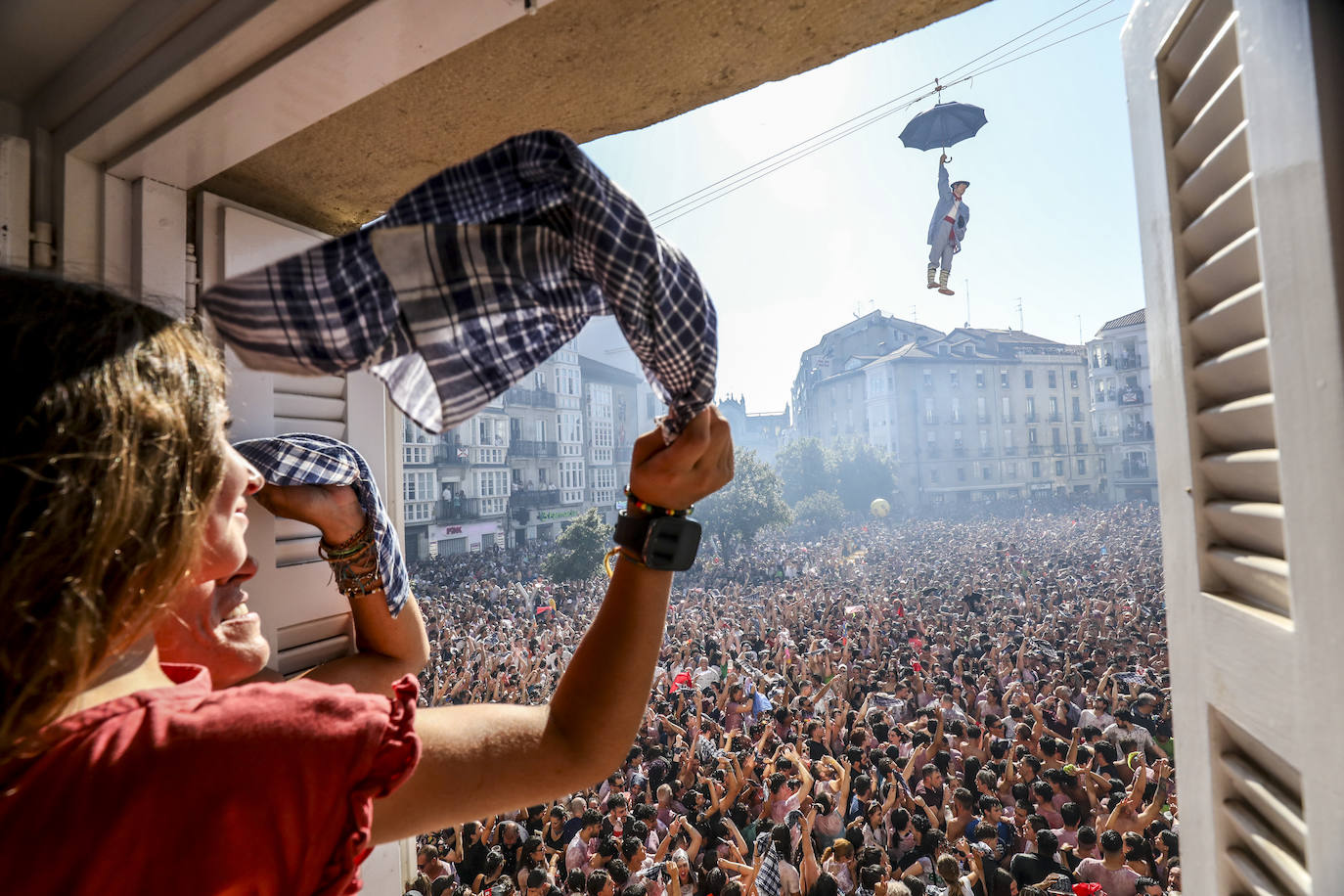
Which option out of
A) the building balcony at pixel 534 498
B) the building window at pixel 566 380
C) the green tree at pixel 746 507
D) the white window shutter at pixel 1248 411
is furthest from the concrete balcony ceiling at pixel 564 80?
the building window at pixel 566 380

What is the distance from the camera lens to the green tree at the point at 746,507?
2478cm

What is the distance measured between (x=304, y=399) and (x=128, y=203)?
60 centimetres

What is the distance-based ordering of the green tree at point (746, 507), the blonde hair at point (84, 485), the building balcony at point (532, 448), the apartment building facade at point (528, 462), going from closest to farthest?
the blonde hair at point (84, 485) < the green tree at point (746, 507) < the apartment building facade at point (528, 462) < the building balcony at point (532, 448)

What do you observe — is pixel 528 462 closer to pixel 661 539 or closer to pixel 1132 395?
pixel 661 539

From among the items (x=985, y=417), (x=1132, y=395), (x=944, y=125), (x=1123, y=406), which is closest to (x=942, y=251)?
(x=944, y=125)

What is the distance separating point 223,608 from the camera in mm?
1000

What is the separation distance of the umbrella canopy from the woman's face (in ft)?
52.2

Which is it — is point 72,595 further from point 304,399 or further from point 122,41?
point 304,399

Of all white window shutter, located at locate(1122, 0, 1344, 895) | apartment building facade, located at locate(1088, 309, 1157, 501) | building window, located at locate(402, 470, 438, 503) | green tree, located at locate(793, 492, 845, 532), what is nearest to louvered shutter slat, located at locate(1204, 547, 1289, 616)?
white window shutter, located at locate(1122, 0, 1344, 895)

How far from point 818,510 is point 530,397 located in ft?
50.6

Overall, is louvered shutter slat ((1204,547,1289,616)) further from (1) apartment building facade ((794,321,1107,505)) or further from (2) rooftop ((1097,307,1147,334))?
(1) apartment building facade ((794,321,1107,505))

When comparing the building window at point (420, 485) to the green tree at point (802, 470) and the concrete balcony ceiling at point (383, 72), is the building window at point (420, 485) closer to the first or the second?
the green tree at point (802, 470)

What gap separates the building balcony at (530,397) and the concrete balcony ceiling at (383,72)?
90.9 ft

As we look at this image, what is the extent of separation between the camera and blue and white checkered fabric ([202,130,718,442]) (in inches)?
26.5
